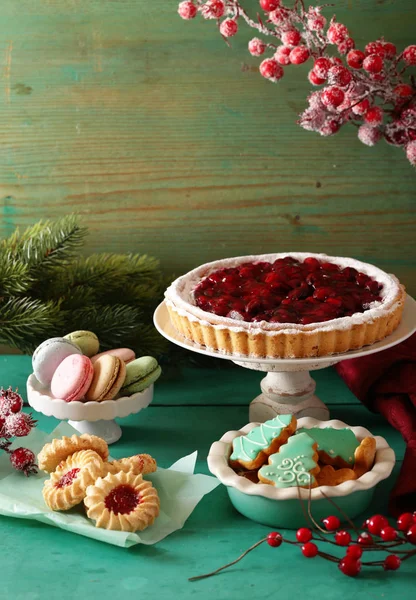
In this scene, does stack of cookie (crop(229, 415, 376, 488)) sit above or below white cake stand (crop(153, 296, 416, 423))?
above

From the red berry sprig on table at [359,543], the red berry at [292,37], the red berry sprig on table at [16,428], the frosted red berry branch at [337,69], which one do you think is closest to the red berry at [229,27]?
the frosted red berry branch at [337,69]

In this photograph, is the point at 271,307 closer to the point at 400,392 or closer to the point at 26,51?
the point at 400,392

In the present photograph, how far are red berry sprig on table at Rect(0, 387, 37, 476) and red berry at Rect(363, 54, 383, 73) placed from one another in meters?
0.77

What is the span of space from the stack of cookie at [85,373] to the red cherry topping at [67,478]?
0.18m

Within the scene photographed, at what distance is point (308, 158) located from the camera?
64.7 inches

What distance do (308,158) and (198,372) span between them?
1.65ft

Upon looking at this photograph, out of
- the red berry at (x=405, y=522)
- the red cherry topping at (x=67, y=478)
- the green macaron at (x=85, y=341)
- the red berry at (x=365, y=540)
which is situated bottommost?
the green macaron at (x=85, y=341)

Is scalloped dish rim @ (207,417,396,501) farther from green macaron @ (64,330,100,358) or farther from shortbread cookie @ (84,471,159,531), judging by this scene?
green macaron @ (64,330,100,358)

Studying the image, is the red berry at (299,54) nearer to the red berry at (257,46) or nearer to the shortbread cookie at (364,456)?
the red berry at (257,46)

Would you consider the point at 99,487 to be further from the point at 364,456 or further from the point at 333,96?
the point at 333,96

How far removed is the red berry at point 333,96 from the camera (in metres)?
1.29

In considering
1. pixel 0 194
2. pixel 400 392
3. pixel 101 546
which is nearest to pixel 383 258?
pixel 400 392

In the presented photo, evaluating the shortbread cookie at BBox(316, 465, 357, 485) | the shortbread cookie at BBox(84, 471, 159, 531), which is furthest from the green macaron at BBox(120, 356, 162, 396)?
the shortbread cookie at BBox(316, 465, 357, 485)

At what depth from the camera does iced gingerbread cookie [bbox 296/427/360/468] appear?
1.08 m
